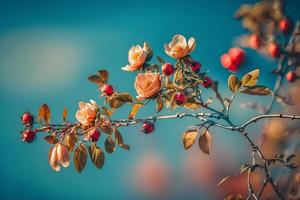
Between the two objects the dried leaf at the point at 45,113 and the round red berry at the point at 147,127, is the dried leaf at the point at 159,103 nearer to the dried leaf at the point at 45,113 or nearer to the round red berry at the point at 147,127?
the round red berry at the point at 147,127

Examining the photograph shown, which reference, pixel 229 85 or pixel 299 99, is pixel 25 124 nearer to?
pixel 229 85

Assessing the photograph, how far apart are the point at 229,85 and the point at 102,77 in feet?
1.49

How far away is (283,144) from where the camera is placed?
2.21 meters

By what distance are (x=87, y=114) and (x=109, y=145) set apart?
13 cm

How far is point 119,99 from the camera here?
1139 millimetres

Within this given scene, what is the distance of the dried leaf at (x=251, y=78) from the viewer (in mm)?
1090

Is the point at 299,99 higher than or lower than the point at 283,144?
higher

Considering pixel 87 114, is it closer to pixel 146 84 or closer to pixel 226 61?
pixel 146 84

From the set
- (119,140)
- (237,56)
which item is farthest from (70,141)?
(237,56)

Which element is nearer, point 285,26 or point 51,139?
point 51,139

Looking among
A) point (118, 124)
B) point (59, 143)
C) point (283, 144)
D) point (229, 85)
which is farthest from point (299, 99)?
point (59, 143)

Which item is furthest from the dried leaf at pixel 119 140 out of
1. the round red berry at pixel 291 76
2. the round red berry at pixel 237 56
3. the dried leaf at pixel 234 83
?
the round red berry at pixel 237 56

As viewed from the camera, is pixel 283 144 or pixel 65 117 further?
pixel 283 144

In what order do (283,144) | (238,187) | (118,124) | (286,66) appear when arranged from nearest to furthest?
(118,124) → (286,66) → (283,144) → (238,187)
